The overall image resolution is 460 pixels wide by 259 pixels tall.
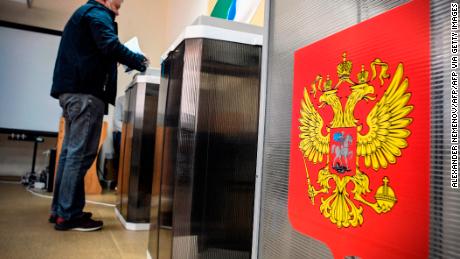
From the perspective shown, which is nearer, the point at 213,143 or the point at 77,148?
the point at 213,143

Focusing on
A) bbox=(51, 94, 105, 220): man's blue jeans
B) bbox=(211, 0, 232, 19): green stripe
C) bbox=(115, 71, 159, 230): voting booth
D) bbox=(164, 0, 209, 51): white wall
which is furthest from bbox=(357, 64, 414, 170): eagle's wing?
bbox=(164, 0, 209, 51): white wall

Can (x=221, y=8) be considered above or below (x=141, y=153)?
above

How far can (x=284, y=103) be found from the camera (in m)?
0.59

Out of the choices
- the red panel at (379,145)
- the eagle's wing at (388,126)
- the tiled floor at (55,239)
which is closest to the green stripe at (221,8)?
the tiled floor at (55,239)

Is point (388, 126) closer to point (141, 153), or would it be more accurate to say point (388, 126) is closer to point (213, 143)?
point (213, 143)

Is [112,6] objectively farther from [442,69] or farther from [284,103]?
[442,69]

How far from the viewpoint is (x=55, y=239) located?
128cm

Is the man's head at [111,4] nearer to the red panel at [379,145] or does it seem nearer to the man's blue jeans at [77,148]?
the man's blue jeans at [77,148]

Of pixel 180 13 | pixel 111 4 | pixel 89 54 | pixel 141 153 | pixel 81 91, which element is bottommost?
pixel 141 153

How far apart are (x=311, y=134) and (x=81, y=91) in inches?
50.1

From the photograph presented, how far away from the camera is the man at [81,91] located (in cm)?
144

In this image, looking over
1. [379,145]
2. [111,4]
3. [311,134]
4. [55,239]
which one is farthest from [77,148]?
[379,145]

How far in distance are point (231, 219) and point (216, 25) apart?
1.77 ft

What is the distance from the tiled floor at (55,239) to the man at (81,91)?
8cm
